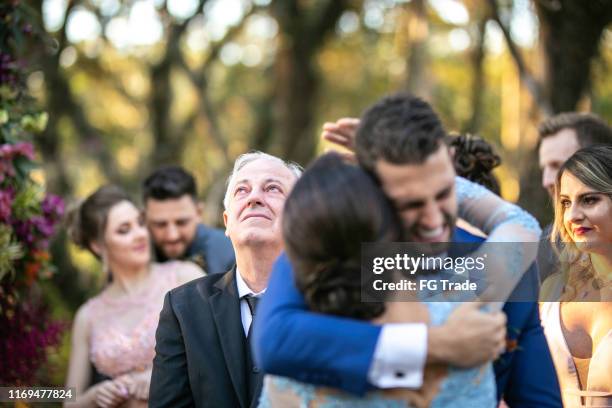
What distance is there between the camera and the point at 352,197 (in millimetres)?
1915

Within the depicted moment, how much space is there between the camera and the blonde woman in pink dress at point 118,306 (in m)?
4.82

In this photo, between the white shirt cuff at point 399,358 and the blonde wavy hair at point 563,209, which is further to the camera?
the blonde wavy hair at point 563,209

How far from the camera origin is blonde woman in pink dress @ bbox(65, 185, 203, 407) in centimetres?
482

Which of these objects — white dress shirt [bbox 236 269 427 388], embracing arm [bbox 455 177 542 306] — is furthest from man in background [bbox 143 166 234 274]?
white dress shirt [bbox 236 269 427 388]

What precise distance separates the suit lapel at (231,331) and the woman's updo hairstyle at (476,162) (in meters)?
1.30

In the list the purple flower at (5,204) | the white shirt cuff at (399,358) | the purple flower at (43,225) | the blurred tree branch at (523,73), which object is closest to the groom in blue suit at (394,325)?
the white shirt cuff at (399,358)

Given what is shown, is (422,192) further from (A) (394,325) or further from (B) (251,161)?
(B) (251,161)

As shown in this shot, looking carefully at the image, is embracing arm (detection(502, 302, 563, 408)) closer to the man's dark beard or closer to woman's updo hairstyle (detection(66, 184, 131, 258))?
the man's dark beard

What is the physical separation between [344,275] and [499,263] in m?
0.48

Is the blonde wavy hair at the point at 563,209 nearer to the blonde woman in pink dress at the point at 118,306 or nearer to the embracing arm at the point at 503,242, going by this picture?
the embracing arm at the point at 503,242

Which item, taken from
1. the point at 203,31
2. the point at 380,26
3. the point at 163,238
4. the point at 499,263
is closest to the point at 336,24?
the point at 380,26

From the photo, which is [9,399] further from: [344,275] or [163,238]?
[344,275]

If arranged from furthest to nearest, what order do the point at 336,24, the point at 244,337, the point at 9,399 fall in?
the point at 336,24
the point at 9,399
the point at 244,337

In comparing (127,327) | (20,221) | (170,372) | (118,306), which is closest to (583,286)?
(170,372)
